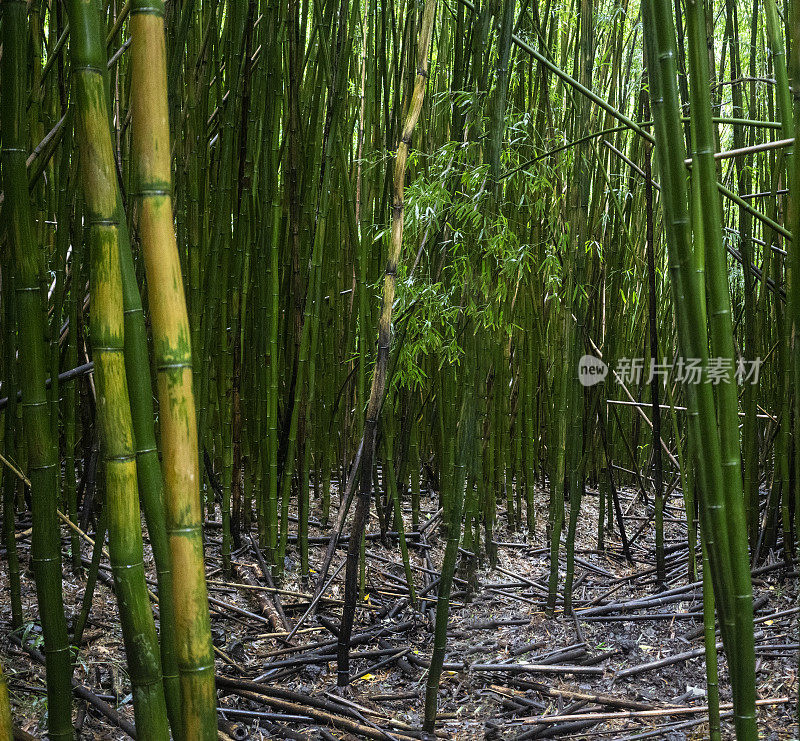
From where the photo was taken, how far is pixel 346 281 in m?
2.08

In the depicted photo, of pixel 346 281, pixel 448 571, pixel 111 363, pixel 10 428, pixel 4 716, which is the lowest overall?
pixel 448 571

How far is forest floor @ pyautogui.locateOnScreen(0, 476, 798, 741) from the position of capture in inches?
47.1

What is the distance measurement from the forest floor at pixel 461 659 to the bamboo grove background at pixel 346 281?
9cm

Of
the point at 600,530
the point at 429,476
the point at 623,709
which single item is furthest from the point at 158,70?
the point at 429,476

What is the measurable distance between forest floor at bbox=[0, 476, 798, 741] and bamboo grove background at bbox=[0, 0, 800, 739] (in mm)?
90

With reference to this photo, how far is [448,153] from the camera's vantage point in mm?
1465

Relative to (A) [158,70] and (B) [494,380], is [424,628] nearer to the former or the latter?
(B) [494,380]

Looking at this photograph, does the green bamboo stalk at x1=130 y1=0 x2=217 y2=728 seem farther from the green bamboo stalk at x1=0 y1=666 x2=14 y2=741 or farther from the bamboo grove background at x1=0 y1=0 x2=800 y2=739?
the green bamboo stalk at x1=0 y1=666 x2=14 y2=741

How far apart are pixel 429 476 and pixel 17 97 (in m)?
2.02

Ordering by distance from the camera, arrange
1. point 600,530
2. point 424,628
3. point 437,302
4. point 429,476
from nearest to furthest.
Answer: point 437,302 → point 424,628 → point 600,530 → point 429,476

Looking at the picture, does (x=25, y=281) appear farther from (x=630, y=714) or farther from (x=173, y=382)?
(x=630, y=714)

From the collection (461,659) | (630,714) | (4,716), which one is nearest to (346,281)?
(461,659)

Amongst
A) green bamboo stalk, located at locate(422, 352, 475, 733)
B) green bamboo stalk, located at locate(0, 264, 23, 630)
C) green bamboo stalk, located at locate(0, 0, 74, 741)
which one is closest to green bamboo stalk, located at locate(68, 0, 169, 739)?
green bamboo stalk, located at locate(0, 0, 74, 741)

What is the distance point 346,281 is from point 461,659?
3.63 feet
